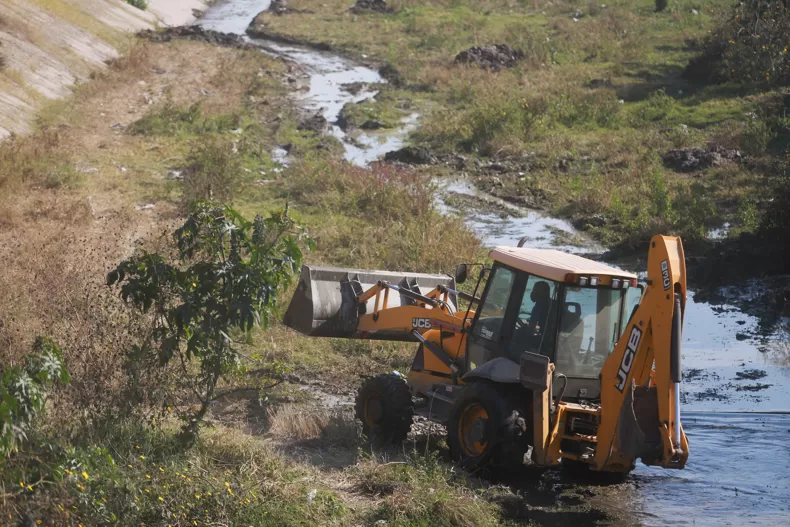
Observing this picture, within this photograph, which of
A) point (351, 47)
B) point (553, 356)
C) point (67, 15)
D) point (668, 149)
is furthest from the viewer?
point (351, 47)

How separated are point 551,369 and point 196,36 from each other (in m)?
33.7

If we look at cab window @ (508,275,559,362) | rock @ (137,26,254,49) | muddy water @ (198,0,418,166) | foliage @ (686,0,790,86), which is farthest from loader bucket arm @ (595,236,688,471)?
rock @ (137,26,254,49)

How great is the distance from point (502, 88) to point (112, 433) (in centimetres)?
2418

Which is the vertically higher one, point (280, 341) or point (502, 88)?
point (502, 88)

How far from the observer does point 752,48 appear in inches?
1089

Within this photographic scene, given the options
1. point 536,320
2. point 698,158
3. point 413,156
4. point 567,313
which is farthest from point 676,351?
point 413,156

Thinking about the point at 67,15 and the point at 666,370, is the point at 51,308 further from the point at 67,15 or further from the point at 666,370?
the point at 67,15

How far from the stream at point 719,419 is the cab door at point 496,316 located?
1.69 meters

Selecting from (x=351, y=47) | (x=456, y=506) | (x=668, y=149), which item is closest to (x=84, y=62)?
(x=351, y=47)

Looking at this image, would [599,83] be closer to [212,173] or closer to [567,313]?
[212,173]

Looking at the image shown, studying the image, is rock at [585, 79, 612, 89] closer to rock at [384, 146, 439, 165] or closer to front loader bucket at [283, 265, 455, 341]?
rock at [384, 146, 439, 165]

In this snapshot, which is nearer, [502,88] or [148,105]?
[148,105]

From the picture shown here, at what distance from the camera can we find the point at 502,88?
30641mm

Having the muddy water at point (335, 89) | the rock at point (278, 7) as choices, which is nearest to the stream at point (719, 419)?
the muddy water at point (335, 89)
